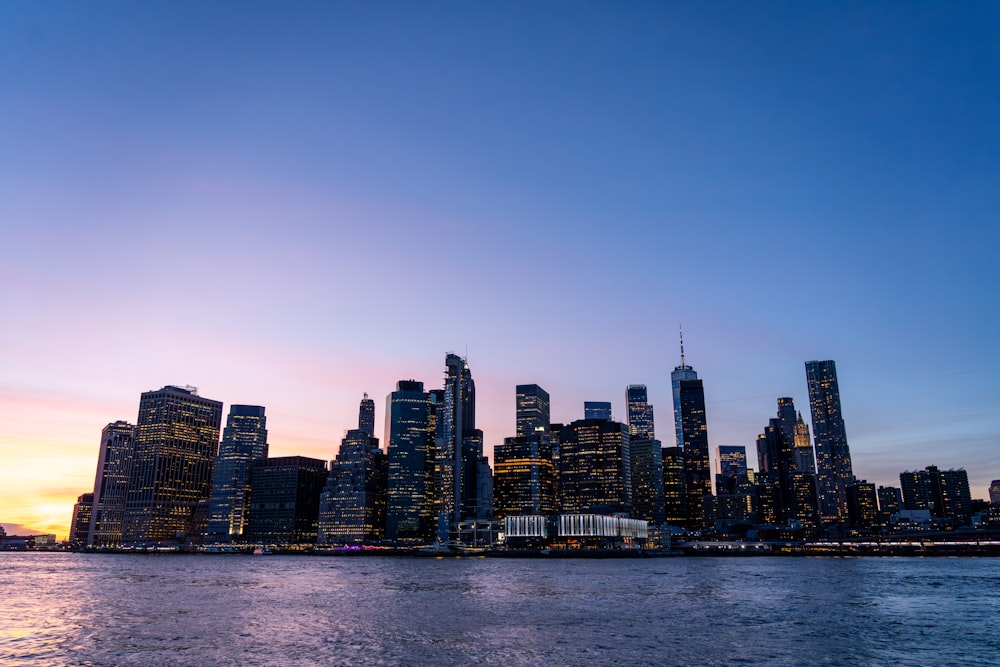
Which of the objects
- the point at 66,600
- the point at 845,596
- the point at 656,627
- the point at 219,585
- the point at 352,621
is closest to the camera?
the point at 656,627

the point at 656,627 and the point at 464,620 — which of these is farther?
the point at 464,620

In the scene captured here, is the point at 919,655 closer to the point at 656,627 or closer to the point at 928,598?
the point at 656,627

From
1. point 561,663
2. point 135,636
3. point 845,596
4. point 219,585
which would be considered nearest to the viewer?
point 561,663

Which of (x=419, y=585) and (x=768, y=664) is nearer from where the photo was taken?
(x=768, y=664)

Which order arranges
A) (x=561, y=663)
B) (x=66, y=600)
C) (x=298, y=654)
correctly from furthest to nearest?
(x=66, y=600) < (x=298, y=654) < (x=561, y=663)

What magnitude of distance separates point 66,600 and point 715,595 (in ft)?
269

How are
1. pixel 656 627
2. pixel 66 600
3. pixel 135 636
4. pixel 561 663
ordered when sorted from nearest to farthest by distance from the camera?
1. pixel 561 663
2. pixel 135 636
3. pixel 656 627
4. pixel 66 600

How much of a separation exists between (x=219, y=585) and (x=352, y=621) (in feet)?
213

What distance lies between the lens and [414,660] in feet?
153

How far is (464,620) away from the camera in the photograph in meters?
68.5

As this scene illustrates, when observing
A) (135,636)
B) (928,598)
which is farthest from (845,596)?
(135,636)

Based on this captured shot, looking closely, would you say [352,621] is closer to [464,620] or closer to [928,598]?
[464,620]

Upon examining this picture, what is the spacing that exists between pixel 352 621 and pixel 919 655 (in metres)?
46.3

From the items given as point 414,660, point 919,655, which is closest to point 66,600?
point 414,660
